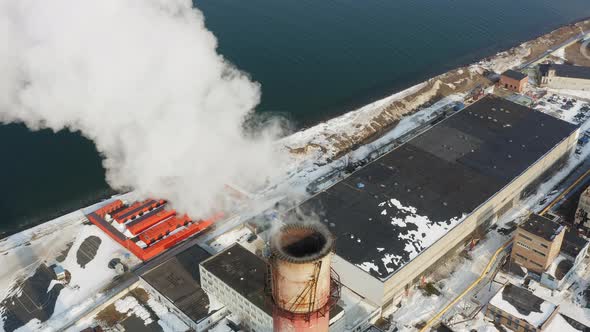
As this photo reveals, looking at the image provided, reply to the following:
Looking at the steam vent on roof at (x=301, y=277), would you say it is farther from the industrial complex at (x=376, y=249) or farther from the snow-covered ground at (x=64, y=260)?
the snow-covered ground at (x=64, y=260)

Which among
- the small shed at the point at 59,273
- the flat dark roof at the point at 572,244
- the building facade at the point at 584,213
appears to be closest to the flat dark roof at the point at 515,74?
the building facade at the point at 584,213

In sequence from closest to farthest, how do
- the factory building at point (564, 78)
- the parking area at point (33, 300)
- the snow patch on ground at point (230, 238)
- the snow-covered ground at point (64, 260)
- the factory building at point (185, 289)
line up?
the factory building at point (185, 289) < the parking area at point (33, 300) < the snow-covered ground at point (64, 260) < the snow patch on ground at point (230, 238) < the factory building at point (564, 78)

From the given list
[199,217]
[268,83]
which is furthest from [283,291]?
[268,83]

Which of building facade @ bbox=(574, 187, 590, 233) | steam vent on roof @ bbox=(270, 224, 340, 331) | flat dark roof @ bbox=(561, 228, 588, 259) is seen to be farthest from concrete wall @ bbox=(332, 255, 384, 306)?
building facade @ bbox=(574, 187, 590, 233)

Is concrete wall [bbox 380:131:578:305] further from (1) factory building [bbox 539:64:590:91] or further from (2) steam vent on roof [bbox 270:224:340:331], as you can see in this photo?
(2) steam vent on roof [bbox 270:224:340:331]

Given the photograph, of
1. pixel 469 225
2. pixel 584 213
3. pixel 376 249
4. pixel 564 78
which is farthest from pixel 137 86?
pixel 564 78
